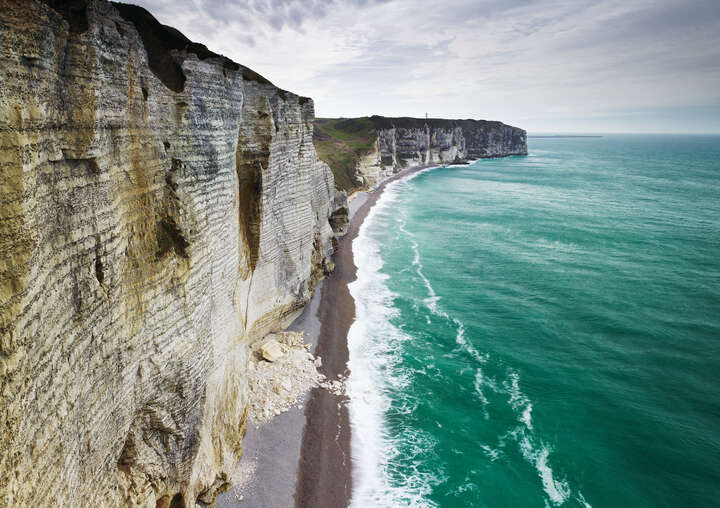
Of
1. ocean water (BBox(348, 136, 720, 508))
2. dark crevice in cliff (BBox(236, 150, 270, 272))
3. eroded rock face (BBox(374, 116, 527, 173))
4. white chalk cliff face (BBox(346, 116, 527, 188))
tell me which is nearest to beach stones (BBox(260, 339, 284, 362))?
ocean water (BBox(348, 136, 720, 508))

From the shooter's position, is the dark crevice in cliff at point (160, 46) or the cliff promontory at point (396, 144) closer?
the dark crevice in cliff at point (160, 46)

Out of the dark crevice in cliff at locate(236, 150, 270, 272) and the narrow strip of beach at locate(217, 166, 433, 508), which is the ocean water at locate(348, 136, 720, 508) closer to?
the narrow strip of beach at locate(217, 166, 433, 508)

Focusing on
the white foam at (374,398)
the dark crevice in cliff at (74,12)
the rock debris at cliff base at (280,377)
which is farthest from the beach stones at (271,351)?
the dark crevice in cliff at (74,12)

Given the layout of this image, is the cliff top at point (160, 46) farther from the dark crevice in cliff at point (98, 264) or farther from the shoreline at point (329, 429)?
the shoreline at point (329, 429)

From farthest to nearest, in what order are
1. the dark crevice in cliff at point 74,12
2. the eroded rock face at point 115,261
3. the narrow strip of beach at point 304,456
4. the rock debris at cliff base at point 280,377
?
the rock debris at cliff base at point 280,377, the narrow strip of beach at point 304,456, the dark crevice in cliff at point 74,12, the eroded rock face at point 115,261

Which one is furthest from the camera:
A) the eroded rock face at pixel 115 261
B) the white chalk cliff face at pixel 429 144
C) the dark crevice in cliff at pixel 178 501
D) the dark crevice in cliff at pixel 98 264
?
the white chalk cliff face at pixel 429 144

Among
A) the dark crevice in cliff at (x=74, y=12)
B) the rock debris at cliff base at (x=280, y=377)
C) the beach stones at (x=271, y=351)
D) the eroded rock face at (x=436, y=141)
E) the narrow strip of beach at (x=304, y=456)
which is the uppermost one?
the eroded rock face at (x=436, y=141)

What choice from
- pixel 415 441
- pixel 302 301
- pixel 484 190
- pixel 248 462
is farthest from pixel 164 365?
pixel 484 190
